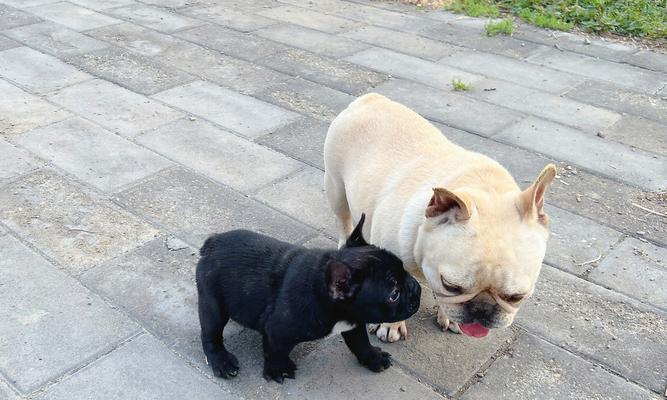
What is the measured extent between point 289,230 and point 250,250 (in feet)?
4.39

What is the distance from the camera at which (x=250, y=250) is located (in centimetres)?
367

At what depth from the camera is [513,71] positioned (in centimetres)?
808

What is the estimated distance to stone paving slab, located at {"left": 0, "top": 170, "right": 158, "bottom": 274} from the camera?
466 cm

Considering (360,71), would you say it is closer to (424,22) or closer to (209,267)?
(424,22)

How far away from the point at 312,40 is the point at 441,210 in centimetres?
622

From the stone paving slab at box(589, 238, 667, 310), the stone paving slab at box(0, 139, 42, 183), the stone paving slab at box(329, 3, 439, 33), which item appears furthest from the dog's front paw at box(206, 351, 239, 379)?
the stone paving slab at box(329, 3, 439, 33)

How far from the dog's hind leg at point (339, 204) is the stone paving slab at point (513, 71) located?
3.93 meters

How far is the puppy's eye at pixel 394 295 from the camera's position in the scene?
3.38m

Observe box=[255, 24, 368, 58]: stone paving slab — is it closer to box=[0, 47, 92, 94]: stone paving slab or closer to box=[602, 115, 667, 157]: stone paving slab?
box=[0, 47, 92, 94]: stone paving slab

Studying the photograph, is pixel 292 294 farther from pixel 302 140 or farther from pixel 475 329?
pixel 302 140

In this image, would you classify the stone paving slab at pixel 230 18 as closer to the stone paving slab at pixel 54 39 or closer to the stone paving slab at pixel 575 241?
the stone paving slab at pixel 54 39

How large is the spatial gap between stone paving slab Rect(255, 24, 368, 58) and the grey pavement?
5 cm

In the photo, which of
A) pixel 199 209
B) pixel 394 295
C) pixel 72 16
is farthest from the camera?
pixel 72 16

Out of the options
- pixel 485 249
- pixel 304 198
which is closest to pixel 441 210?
pixel 485 249
